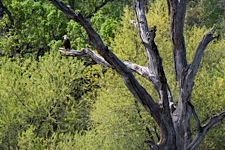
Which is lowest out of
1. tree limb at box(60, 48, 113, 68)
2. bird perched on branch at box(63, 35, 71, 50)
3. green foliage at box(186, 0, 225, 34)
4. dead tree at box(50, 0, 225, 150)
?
dead tree at box(50, 0, 225, 150)

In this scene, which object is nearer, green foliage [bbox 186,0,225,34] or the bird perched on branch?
the bird perched on branch

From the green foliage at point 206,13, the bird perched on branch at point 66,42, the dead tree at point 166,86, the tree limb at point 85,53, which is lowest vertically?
the dead tree at point 166,86

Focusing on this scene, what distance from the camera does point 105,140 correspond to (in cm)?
1416

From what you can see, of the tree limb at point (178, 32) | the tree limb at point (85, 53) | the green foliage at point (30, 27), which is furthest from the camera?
the green foliage at point (30, 27)

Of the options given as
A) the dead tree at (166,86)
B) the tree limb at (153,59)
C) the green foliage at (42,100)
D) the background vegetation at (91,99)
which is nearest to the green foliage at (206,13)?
the background vegetation at (91,99)

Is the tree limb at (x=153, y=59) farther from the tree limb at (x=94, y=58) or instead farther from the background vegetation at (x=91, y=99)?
the background vegetation at (x=91, y=99)

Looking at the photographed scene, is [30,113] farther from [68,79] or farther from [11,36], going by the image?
[11,36]

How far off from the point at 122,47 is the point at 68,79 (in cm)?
229

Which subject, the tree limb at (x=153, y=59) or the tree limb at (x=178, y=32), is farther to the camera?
the tree limb at (x=178, y=32)

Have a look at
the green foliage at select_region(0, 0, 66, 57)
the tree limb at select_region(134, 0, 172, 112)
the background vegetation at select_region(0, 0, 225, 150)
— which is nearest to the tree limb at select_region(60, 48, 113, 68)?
the tree limb at select_region(134, 0, 172, 112)

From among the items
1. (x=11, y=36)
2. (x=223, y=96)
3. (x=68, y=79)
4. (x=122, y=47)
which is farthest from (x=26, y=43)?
(x=223, y=96)

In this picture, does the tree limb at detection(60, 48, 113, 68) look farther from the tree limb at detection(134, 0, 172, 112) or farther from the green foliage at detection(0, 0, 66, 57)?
the green foliage at detection(0, 0, 66, 57)

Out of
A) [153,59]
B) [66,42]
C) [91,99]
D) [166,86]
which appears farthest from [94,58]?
[91,99]

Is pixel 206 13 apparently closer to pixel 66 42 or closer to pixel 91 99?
pixel 91 99
